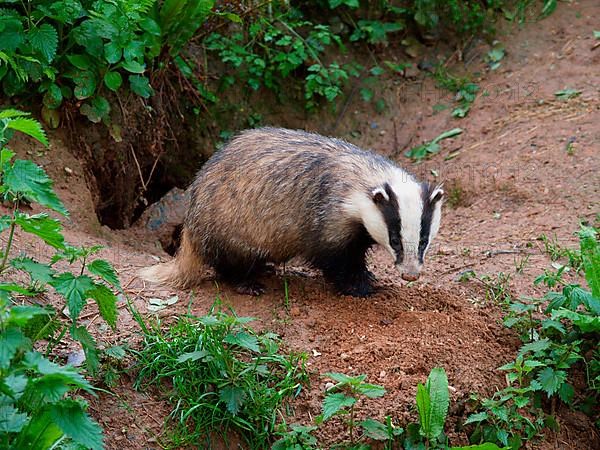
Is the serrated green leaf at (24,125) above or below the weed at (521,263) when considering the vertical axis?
above

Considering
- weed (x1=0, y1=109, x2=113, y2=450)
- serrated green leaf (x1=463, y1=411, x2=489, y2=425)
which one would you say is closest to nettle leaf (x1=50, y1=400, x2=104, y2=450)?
weed (x1=0, y1=109, x2=113, y2=450)

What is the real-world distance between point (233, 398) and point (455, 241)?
2935 mm

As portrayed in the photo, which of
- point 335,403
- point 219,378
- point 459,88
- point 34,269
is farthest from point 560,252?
point 34,269

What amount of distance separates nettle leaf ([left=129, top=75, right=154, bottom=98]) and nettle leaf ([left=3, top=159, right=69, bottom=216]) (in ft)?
10.0

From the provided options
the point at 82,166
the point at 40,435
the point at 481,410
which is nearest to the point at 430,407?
the point at 481,410

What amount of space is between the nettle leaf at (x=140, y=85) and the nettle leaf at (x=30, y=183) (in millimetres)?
3053

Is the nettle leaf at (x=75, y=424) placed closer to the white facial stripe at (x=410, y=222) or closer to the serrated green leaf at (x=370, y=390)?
the serrated green leaf at (x=370, y=390)

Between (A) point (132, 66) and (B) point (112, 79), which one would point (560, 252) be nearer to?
(A) point (132, 66)

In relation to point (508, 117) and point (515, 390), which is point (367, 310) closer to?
point (515, 390)

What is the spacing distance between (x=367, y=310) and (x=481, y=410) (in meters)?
1.06

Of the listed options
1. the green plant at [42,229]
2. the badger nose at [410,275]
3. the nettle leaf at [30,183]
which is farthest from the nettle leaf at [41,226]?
the badger nose at [410,275]

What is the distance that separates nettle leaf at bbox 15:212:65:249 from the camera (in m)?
3.53

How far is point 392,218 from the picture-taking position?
16.4 ft

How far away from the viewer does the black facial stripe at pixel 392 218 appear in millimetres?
4980
